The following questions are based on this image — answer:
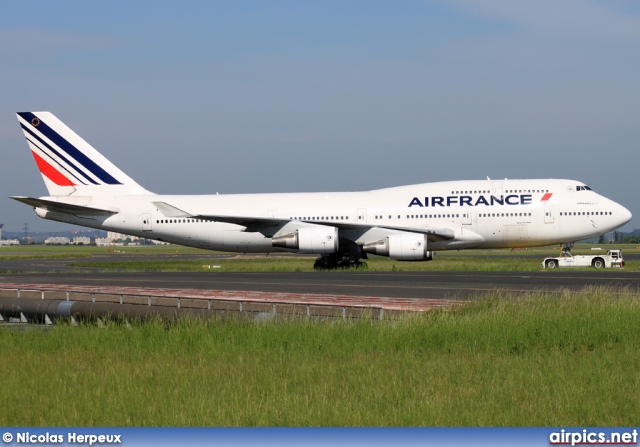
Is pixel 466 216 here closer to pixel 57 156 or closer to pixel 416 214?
pixel 416 214

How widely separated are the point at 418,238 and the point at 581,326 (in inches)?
945

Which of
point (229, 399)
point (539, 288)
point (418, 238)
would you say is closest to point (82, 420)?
point (229, 399)

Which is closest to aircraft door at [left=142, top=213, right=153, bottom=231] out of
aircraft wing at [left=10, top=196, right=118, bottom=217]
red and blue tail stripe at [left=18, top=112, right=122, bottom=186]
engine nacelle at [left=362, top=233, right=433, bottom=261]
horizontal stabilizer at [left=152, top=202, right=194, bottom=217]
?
aircraft wing at [left=10, top=196, right=118, bottom=217]

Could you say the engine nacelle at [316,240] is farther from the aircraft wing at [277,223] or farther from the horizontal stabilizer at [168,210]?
the horizontal stabilizer at [168,210]

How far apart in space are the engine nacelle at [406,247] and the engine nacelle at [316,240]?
240 centimetres

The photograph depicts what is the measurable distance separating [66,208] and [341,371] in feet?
112

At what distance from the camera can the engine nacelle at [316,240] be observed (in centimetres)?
3859

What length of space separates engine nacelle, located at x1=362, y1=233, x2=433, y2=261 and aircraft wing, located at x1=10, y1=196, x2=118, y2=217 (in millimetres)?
15071

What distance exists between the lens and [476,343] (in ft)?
41.1

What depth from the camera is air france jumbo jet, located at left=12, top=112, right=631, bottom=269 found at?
3925cm

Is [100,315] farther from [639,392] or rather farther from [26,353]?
[639,392]

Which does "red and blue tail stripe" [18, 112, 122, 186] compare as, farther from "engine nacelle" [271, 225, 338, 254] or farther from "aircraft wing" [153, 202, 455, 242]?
"engine nacelle" [271, 225, 338, 254]

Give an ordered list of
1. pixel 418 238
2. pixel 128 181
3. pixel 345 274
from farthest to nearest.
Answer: pixel 128 181 → pixel 418 238 → pixel 345 274

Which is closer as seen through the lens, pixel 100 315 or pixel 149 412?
pixel 149 412
